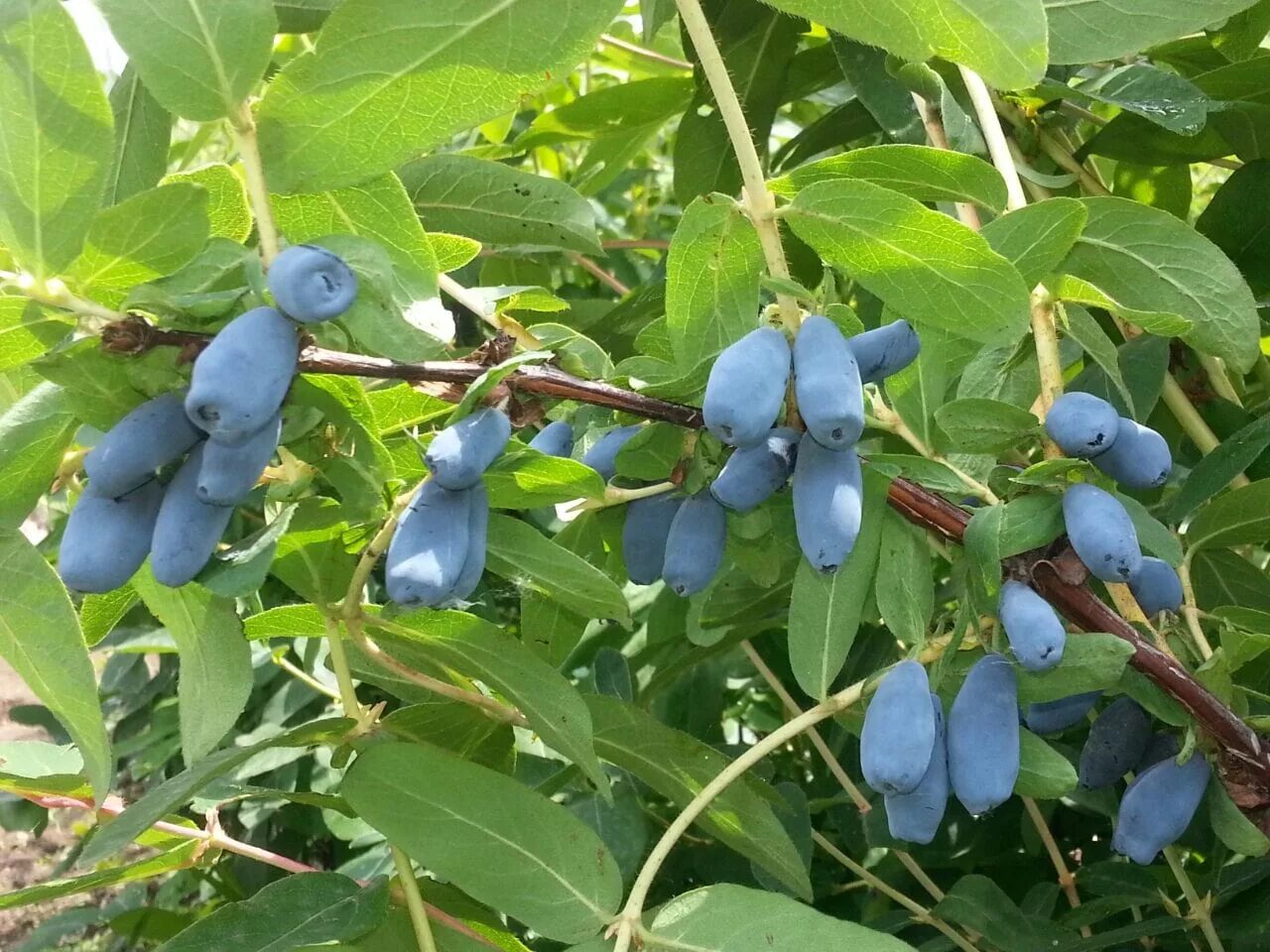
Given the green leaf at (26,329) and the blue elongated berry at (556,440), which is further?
the blue elongated berry at (556,440)

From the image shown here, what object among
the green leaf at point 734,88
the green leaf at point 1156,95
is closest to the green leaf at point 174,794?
the green leaf at point 734,88

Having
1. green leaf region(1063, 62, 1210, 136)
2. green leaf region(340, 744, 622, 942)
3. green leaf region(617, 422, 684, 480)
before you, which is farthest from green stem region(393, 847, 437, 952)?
green leaf region(1063, 62, 1210, 136)

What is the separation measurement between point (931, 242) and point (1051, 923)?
3.11 ft

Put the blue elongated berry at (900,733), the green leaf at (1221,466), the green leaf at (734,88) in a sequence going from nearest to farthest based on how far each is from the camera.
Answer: the blue elongated berry at (900,733), the green leaf at (1221,466), the green leaf at (734,88)

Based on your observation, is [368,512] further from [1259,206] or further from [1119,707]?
[1259,206]

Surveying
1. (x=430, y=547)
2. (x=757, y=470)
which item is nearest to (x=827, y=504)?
(x=757, y=470)

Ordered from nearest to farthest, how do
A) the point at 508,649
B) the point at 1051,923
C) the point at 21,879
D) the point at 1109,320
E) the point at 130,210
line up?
the point at 130,210, the point at 508,649, the point at 1051,923, the point at 1109,320, the point at 21,879

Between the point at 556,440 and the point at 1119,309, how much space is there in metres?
0.48

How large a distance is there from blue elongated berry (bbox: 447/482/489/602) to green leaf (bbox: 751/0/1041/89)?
1.35 ft

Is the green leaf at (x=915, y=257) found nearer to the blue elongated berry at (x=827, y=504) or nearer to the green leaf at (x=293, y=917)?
the blue elongated berry at (x=827, y=504)

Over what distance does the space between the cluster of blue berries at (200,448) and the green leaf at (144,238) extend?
8 cm

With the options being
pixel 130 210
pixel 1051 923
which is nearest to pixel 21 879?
pixel 1051 923

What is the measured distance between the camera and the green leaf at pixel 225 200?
0.92m

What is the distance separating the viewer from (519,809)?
3.42ft
